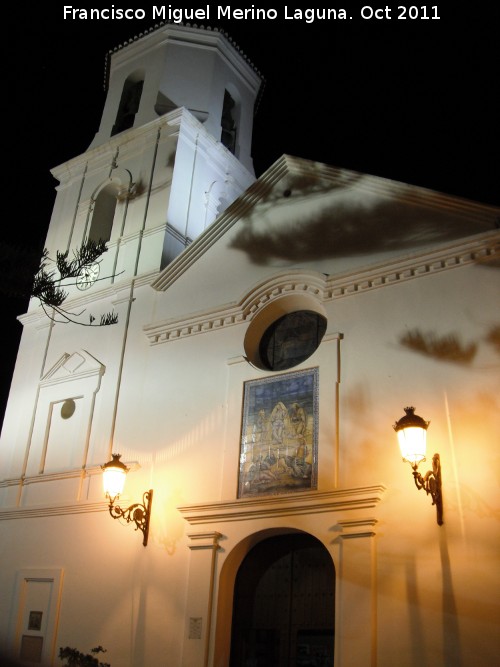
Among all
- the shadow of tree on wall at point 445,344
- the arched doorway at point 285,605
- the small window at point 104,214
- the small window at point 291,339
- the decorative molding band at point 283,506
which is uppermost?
the small window at point 104,214

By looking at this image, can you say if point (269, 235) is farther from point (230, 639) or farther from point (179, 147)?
point (230, 639)

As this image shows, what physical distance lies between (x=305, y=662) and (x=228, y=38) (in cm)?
1356

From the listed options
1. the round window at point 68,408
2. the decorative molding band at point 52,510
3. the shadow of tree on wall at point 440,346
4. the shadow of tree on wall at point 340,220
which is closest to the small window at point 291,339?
the shadow of tree on wall at point 340,220

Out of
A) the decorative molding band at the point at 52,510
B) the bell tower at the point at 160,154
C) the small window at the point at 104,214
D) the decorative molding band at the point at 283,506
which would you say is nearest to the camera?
the decorative molding band at the point at 283,506

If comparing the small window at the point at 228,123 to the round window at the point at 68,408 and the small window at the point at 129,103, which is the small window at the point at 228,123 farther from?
the round window at the point at 68,408

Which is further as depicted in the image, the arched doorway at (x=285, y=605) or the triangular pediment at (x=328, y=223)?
the triangular pediment at (x=328, y=223)

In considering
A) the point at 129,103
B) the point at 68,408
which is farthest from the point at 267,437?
the point at 129,103

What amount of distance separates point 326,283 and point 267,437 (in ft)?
7.78

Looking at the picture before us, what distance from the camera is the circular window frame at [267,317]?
1081 centimetres

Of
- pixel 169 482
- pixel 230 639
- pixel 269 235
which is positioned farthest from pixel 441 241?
pixel 230 639

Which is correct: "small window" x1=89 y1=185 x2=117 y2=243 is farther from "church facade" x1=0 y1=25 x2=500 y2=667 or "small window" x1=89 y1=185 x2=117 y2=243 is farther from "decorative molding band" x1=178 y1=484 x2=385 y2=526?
"decorative molding band" x1=178 y1=484 x2=385 y2=526

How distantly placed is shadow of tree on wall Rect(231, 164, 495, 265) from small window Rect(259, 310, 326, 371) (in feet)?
A: 3.12

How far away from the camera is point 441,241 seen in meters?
9.83

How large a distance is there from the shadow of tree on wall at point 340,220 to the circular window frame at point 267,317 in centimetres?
68
